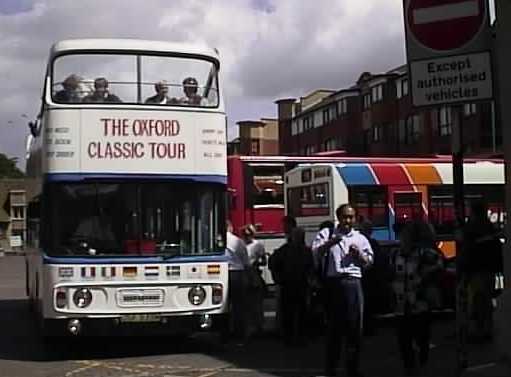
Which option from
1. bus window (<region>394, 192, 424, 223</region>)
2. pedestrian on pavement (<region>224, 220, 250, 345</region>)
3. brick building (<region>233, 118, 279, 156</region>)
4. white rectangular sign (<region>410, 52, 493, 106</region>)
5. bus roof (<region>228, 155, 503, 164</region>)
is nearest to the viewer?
white rectangular sign (<region>410, 52, 493, 106</region>)

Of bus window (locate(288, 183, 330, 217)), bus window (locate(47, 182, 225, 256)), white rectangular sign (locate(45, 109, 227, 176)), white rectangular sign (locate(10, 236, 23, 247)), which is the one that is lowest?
white rectangular sign (locate(10, 236, 23, 247))

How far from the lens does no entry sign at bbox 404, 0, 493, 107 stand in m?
8.16

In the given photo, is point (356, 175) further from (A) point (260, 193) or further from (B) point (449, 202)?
(A) point (260, 193)

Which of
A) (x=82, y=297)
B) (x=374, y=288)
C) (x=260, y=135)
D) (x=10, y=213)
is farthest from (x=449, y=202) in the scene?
(x=10, y=213)

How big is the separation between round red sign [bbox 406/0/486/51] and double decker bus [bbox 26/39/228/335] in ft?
17.7

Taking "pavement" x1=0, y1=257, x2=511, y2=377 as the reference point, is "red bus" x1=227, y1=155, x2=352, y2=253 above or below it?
above

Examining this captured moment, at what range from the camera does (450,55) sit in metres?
8.23

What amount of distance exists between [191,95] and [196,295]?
108 inches

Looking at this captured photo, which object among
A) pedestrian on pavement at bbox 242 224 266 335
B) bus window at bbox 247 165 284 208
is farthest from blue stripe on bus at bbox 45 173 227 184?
bus window at bbox 247 165 284 208

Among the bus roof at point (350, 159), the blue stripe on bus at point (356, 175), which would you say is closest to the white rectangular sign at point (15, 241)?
the bus roof at point (350, 159)

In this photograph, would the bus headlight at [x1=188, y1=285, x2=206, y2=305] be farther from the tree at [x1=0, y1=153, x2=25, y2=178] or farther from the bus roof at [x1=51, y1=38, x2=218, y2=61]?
the tree at [x1=0, y1=153, x2=25, y2=178]

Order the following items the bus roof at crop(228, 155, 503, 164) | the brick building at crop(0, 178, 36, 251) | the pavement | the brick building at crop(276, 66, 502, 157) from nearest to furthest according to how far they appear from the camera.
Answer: the pavement < the bus roof at crop(228, 155, 503, 164) < the brick building at crop(276, 66, 502, 157) < the brick building at crop(0, 178, 36, 251)

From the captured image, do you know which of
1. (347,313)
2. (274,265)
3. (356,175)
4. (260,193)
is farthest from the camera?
(260,193)

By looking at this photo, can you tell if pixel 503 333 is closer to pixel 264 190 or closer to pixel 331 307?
pixel 331 307
